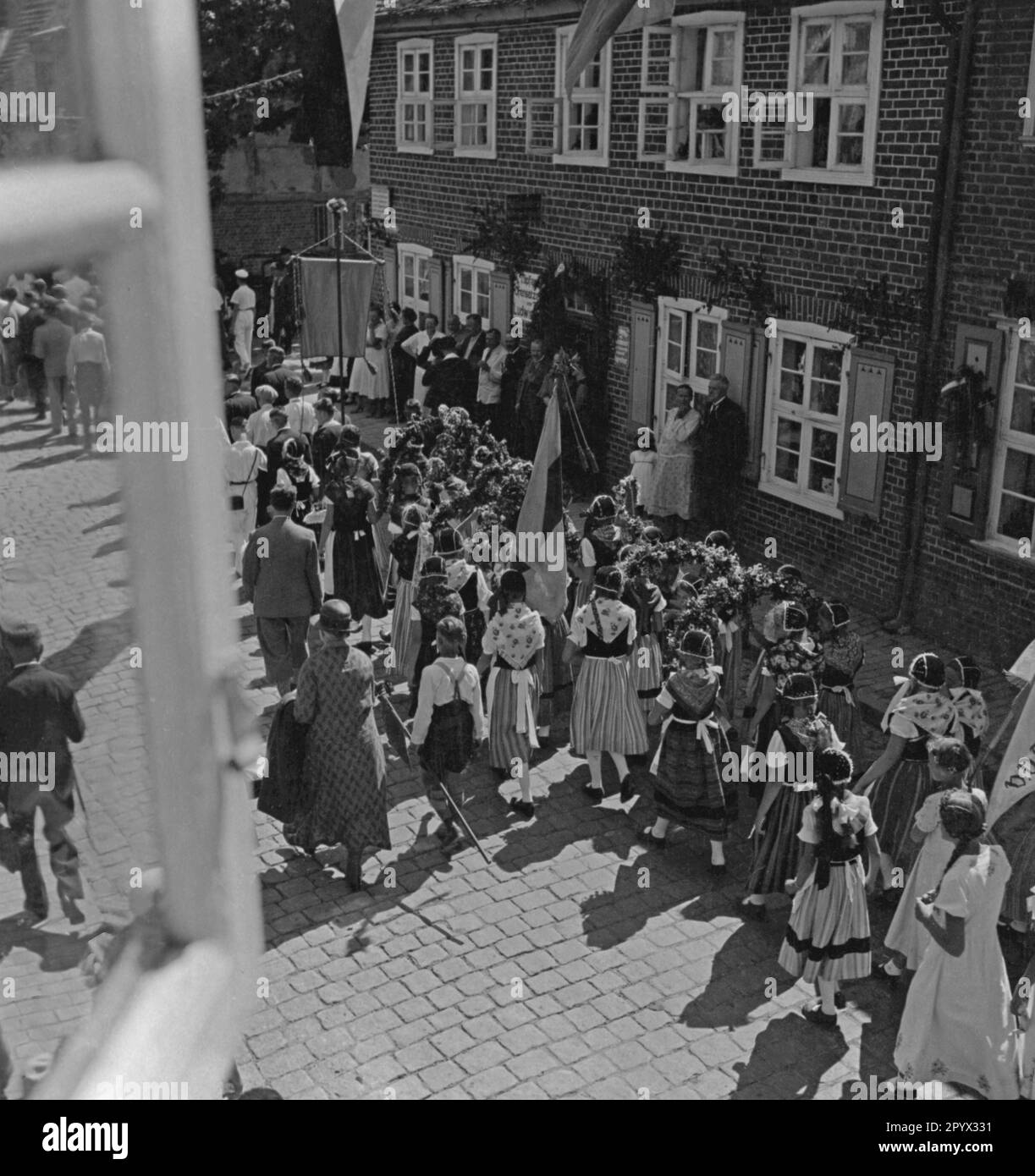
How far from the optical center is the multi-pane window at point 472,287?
18141 mm

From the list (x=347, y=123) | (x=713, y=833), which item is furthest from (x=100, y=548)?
(x=347, y=123)

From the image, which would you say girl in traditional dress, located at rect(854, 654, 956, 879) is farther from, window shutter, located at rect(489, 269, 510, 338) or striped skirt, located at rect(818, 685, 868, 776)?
window shutter, located at rect(489, 269, 510, 338)

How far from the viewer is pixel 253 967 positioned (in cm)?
116

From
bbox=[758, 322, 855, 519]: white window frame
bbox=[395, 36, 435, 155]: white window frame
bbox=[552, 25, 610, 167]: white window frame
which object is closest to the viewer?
bbox=[758, 322, 855, 519]: white window frame

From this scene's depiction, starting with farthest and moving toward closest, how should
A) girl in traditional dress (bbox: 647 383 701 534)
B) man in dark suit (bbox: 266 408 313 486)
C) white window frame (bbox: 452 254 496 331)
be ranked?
white window frame (bbox: 452 254 496 331) < girl in traditional dress (bbox: 647 383 701 534) < man in dark suit (bbox: 266 408 313 486)

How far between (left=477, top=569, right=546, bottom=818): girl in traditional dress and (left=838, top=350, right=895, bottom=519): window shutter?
4.22 meters

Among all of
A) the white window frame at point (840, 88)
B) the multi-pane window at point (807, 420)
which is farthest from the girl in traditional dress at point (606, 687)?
the white window frame at point (840, 88)

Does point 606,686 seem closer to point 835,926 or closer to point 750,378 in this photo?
point 835,926

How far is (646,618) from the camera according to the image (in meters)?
Answer: 8.84

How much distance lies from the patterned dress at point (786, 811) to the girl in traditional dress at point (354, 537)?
149 inches

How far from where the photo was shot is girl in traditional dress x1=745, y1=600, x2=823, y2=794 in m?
7.36

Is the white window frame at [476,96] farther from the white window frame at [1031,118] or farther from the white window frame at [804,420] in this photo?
the white window frame at [1031,118]

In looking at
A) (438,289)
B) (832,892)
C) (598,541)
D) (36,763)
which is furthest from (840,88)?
(36,763)

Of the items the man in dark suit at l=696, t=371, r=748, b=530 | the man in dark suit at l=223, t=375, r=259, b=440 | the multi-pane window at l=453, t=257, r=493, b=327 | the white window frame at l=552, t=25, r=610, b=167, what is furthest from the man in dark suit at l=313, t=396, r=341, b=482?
the multi-pane window at l=453, t=257, r=493, b=327
